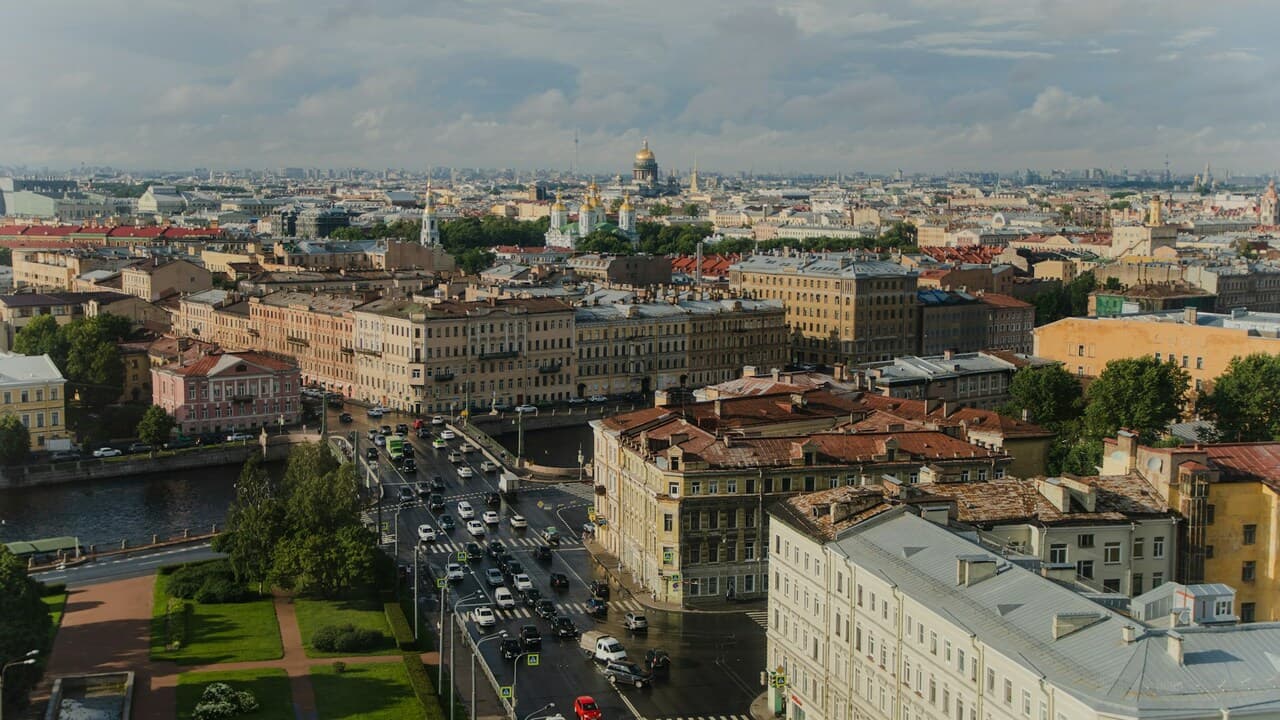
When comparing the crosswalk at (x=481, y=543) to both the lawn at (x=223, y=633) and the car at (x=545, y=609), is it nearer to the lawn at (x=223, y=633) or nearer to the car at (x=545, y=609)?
the car at (x=545, y=609)

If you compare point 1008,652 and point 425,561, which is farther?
point 425,561

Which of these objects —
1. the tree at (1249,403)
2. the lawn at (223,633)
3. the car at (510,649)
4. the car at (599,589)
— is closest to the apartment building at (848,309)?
the tree at (1249,403)

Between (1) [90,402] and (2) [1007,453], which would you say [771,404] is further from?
(1) [90,402]

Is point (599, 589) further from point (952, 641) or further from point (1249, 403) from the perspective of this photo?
point (1249, 403)

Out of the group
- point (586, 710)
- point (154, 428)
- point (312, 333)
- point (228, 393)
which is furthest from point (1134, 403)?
point (312, 333)

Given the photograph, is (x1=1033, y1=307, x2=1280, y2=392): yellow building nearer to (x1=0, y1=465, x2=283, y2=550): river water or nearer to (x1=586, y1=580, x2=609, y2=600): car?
(x1=586, y1=580, x2=609, y2=600): car

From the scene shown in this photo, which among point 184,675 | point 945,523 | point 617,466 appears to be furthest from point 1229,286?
point 184,675
